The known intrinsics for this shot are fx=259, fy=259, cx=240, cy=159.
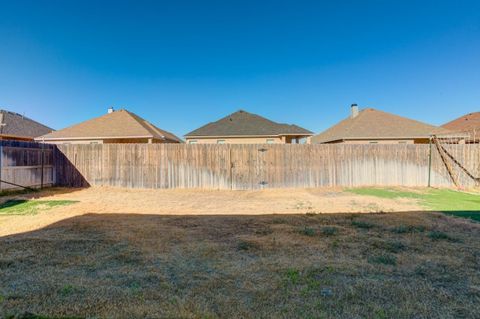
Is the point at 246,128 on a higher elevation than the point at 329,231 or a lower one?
higher

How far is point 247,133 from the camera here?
62.0 feet

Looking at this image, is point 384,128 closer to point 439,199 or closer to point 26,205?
point 439,199

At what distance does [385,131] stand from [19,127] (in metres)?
28.4

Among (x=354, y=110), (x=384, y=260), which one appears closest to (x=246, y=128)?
(x=354, y=110)

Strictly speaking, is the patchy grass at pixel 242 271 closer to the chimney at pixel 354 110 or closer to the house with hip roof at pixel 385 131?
the house with hip roof at pixel 385 131

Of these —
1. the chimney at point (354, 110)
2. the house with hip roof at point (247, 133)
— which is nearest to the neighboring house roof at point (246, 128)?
the house with hip roof at point (247, 133)

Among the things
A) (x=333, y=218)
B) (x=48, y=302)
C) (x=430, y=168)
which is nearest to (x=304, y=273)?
(x=48, y=302)

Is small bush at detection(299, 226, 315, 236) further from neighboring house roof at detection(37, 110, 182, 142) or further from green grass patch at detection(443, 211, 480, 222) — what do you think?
neighboring house roof at detection(37, 110, 182, 142)

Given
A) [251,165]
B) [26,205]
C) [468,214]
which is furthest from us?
[251,165]

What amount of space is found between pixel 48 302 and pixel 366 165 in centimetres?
1224

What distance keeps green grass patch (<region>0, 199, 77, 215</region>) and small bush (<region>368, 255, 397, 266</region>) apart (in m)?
7.67

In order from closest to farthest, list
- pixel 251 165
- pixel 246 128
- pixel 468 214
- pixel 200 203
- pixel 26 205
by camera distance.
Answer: pixel 468 214, pixel 26 205, pixel 200 203, pixel 251 165, pixel 246 128

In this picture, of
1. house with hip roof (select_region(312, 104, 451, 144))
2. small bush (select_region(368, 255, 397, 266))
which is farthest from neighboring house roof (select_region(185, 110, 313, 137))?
small bush (select_region(368, 255, 397, 266))

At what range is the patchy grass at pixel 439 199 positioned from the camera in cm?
684
